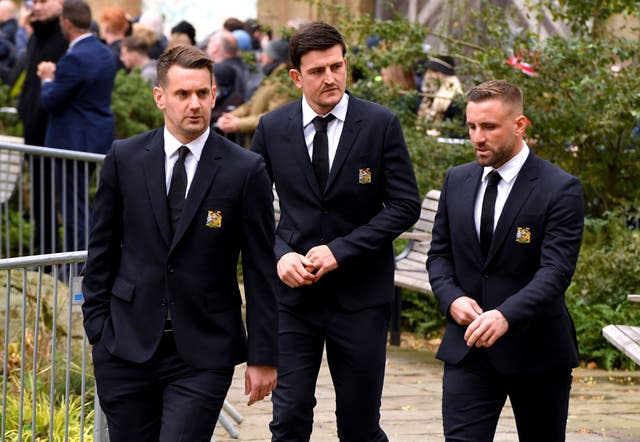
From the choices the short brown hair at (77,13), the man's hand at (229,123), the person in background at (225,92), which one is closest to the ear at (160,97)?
the short brown hair at (77,13)

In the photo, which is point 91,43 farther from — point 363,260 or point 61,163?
point 363,260

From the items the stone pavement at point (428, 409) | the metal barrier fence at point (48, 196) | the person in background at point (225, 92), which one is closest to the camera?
Result: the stone pavement at point (428, 409)

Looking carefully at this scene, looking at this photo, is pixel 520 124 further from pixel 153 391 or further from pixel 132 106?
pixel 132 106

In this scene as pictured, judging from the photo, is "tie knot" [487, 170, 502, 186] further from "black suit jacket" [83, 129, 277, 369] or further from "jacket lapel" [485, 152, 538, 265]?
"black suit jacket" [83, 129, 277, 369]

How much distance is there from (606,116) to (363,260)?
513cm

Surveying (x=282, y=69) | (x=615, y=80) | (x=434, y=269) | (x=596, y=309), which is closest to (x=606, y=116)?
(x=615, y=80)

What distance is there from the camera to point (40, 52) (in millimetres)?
12352

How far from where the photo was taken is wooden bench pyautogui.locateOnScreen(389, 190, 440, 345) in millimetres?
10906

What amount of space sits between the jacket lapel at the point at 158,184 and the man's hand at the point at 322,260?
1.07 metres

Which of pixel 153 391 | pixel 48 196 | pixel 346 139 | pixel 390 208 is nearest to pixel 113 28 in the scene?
pixel 48 196

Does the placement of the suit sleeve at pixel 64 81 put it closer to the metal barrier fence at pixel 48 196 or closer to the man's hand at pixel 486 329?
the metal barrier fence at pixel 48 196

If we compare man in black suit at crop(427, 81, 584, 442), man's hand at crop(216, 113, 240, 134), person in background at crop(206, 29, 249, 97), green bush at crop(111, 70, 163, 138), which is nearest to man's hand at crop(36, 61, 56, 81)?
green bush at crop(111, 70, 163, 138)

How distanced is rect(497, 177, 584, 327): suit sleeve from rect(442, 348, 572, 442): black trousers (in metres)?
0.26

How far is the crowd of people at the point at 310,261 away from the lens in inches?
206
